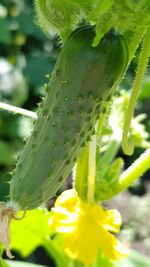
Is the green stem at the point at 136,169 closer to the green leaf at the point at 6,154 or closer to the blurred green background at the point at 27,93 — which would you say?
the blurred green background at the point at 27,93

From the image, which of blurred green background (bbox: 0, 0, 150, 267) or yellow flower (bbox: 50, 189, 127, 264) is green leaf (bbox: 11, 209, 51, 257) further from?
blurred green background (bbox: 0, 0, 150, 267)

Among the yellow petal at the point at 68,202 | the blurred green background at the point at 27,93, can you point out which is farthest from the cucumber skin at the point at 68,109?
the blurred green background at the point at 27,93

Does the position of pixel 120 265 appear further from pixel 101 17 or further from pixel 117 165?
pixel 101 17

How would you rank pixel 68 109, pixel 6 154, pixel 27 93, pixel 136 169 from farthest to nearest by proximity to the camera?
pixel 27 93
pixel 6 154
pixel 136 169
pixel 68 109

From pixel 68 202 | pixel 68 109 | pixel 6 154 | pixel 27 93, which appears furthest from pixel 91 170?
pixel 27 93

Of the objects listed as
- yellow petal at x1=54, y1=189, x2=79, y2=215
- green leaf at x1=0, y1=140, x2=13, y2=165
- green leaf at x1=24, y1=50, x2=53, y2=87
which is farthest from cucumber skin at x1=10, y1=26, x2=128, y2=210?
green leaf at x1=24, y1=50, x2=53, y2=87

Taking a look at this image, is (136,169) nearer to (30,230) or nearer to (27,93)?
(30,230)
